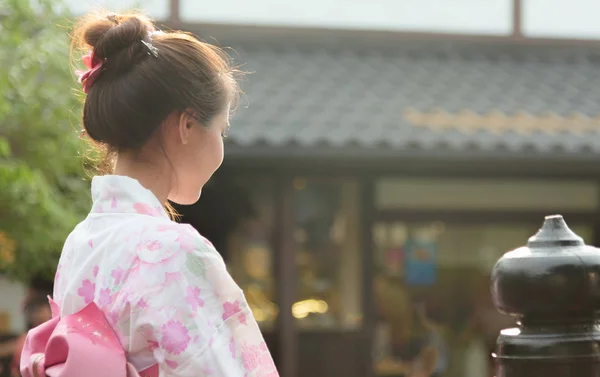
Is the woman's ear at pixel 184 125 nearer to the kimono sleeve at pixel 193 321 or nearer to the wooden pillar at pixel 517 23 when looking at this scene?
the kimono sleeve at pixel 193 321

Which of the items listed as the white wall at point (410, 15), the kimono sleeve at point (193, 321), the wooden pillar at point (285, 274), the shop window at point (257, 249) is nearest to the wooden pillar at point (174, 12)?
Result: the white wall at point (410, 15)

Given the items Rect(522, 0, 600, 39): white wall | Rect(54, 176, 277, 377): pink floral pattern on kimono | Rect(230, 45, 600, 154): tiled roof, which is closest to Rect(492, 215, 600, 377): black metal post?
Rect(54, 176, 277, 377): pink floral pattern on kimono

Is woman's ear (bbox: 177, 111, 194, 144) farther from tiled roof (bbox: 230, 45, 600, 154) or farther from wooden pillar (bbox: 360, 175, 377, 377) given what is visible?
wooden pillar (bbox: 360, 175, 377, 377)

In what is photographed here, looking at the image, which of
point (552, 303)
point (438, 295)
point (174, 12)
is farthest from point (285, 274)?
point (552, 303)

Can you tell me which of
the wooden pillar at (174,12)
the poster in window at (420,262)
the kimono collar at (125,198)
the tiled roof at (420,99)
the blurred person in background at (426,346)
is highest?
the wooden pillar at (174,12)

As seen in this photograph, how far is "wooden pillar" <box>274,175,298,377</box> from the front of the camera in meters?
8.65

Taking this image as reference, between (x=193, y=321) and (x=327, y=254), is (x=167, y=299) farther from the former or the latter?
(x=327, y=254)

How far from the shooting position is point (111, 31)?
6.09 ft

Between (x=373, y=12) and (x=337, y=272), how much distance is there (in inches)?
125

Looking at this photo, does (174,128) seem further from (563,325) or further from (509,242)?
(509,242)

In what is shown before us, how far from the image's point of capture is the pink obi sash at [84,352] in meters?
1.60

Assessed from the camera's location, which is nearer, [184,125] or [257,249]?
[184,125]

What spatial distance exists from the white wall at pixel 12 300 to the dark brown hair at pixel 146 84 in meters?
6.98

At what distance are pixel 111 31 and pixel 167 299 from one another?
0.56 m
